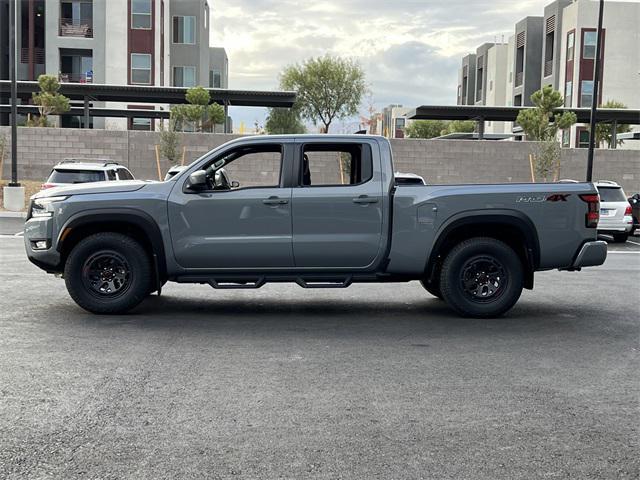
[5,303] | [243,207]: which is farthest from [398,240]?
[5,303]

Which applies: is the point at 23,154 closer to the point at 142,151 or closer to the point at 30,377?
the point at 142,151

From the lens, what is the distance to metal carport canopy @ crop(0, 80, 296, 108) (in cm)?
4028

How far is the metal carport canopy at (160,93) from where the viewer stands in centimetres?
4028

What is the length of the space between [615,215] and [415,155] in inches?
573

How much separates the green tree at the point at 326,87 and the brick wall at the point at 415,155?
27.4 metres

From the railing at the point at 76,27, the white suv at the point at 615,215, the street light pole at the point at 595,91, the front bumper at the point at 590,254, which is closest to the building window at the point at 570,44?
the street light pole at the point at 595,91

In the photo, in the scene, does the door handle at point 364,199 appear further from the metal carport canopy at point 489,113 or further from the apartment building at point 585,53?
the apartment building at point 585,53

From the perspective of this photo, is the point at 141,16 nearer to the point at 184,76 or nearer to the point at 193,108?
the point at 184,76

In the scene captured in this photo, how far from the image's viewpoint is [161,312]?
32.2ft

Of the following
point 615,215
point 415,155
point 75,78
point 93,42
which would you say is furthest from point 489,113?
point 75,78

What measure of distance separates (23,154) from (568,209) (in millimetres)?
29032

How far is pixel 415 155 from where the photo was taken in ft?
116

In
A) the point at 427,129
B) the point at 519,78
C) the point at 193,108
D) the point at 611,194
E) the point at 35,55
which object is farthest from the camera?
the point at 427,129

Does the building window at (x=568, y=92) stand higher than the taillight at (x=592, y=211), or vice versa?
the building window at (x=568, y=92)
